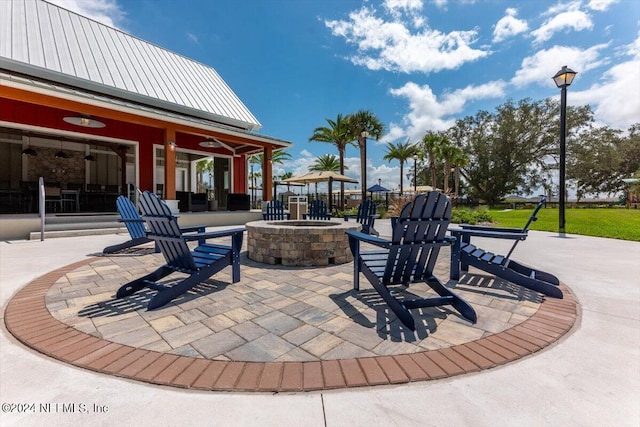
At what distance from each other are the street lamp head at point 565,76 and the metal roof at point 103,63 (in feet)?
38.8

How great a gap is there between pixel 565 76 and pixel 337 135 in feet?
48.9

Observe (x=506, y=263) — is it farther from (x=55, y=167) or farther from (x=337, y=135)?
(x=337, y=135)

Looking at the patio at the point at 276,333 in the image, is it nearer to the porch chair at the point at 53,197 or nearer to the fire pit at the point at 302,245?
the fire pit at the point at 302,245

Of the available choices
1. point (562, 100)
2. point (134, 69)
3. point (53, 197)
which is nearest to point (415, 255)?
point (562, 100)

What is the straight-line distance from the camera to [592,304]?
2801 millimetres

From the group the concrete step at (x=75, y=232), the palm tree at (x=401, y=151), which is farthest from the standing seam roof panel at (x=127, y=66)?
the palm tree at (x=401, y=151)

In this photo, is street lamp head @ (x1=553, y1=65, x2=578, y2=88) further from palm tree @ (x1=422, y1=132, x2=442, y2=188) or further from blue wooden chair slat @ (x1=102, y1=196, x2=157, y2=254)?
palm tree @ (x1=422, y1=132, x2=442, y2=188)

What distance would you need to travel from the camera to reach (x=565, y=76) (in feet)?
27.8

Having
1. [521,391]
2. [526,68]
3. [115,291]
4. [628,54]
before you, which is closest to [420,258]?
[521,391]

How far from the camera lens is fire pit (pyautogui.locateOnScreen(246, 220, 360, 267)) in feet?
13.8

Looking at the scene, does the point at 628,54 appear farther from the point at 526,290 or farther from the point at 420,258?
the point at 420,258

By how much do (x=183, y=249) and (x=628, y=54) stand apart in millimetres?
17146

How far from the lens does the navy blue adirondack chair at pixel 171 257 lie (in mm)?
2709

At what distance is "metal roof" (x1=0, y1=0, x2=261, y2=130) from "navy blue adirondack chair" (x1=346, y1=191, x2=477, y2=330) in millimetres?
11823
